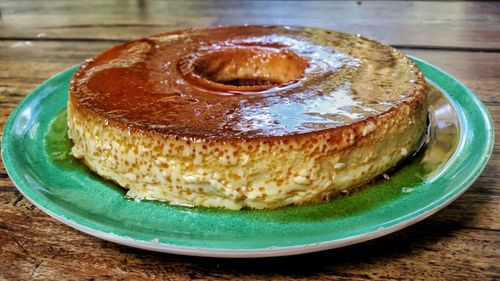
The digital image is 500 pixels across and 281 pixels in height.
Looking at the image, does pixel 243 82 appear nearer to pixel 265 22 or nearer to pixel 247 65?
pixel 247 65

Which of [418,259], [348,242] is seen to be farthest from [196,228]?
[418,259]

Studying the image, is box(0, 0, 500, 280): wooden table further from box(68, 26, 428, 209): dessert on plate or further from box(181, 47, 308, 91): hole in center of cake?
box(181, 47, 308, 91): hole in center of cake

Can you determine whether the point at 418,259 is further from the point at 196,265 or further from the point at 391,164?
the point at 196,265

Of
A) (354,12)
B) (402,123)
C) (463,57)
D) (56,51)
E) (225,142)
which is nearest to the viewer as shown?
(225,142)

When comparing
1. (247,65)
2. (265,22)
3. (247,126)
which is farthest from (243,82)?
(265,22)

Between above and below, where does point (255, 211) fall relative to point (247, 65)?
below

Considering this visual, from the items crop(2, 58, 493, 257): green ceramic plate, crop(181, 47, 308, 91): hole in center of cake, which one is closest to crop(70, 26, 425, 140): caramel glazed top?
crop(181, 47, 308, 91): hole in center of cake

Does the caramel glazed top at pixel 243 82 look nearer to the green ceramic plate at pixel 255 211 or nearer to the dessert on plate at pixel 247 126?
the dessert on plate at pixel 247 126
